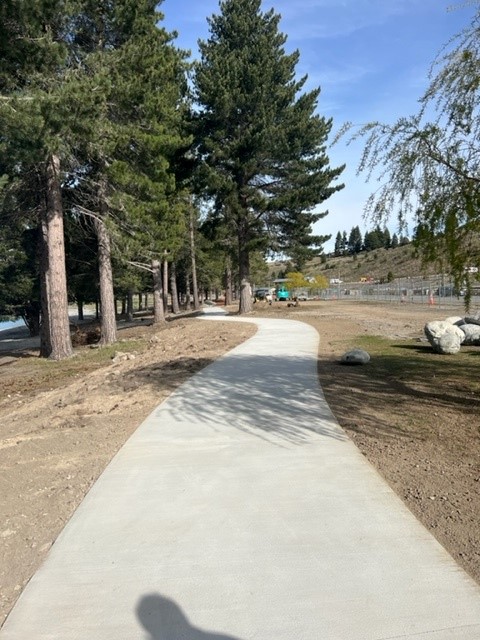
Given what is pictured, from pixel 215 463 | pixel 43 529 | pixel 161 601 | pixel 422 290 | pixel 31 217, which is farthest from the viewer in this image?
pixel 422 290

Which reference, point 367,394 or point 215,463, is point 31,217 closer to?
point 367,394

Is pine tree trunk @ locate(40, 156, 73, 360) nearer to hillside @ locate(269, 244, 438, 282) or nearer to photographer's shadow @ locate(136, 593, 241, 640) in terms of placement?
photographer's shadow @ locate(136, 593, 241, 640)

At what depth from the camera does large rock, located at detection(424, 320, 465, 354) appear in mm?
13062

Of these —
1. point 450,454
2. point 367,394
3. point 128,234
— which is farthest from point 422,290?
point 450,454

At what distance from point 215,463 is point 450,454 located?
235cm

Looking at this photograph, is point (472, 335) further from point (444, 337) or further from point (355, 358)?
point (355, 358)

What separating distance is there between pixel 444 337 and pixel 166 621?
453 inches

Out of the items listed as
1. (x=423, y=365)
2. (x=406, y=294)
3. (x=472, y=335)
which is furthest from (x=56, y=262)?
(x=406, y=294)

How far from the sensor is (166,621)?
2.93m

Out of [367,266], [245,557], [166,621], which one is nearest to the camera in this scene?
[166,621]

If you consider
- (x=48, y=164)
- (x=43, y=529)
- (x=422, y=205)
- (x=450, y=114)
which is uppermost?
(x=48, y=164)

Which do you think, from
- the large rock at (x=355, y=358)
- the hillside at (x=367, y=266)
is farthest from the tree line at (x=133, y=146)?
the hillside at (x=367, y=266)

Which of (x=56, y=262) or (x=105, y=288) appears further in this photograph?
(x=105, y=288)

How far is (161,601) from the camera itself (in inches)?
123
